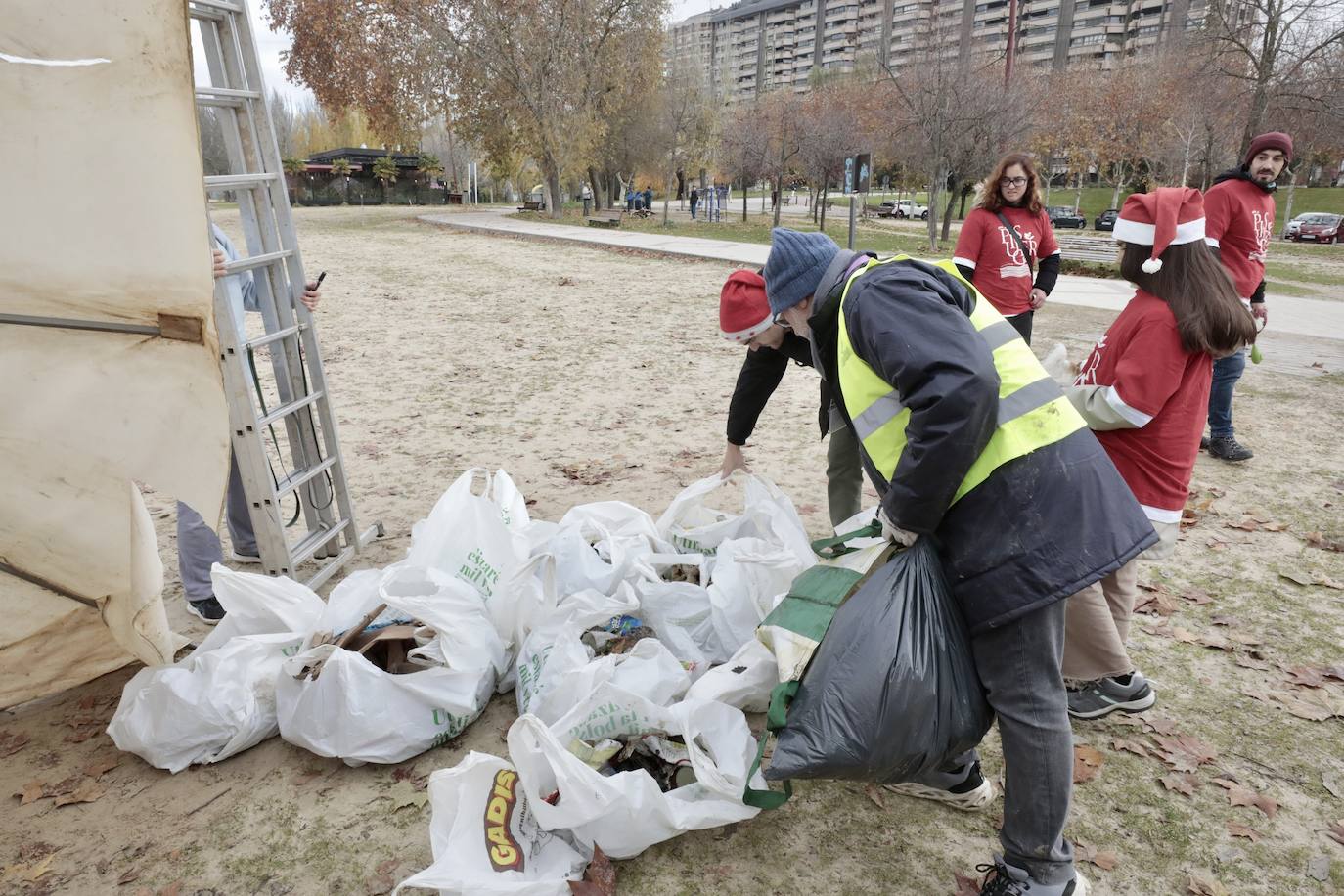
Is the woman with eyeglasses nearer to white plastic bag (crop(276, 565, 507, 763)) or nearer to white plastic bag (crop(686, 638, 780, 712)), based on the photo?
white plastic bag (crop(686, 638, 780, 712))

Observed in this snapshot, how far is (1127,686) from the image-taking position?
2764 millimetres

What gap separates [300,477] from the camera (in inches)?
142

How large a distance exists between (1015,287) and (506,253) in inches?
566

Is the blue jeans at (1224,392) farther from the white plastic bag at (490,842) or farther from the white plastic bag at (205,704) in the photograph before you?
the white plastic bag at (205,704)

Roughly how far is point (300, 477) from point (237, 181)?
1236 millimetres

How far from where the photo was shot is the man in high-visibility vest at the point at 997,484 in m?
1.64

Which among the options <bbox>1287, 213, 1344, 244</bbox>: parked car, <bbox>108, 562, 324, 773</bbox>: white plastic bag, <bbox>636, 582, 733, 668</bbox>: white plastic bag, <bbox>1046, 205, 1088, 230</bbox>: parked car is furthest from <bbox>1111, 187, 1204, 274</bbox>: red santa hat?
<bbox>1046, 205, 1088, 230</bbox>: parked car

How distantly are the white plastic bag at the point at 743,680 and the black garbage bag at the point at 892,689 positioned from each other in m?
0.41

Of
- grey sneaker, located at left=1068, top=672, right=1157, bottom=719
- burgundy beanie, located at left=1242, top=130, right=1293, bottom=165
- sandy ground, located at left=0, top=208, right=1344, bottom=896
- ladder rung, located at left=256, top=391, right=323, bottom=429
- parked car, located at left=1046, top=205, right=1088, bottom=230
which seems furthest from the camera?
parked car, located at left=1046, top=205, right=1088, bottom=230

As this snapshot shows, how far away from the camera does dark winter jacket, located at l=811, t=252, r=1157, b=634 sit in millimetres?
1621

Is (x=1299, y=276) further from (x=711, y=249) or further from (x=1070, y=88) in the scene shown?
(x=1070, y=88)

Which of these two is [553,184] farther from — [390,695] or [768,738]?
[768,738]

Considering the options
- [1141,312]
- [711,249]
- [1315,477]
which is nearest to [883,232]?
[711,249]

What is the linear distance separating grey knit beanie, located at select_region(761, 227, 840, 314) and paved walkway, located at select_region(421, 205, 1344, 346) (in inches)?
56.9
